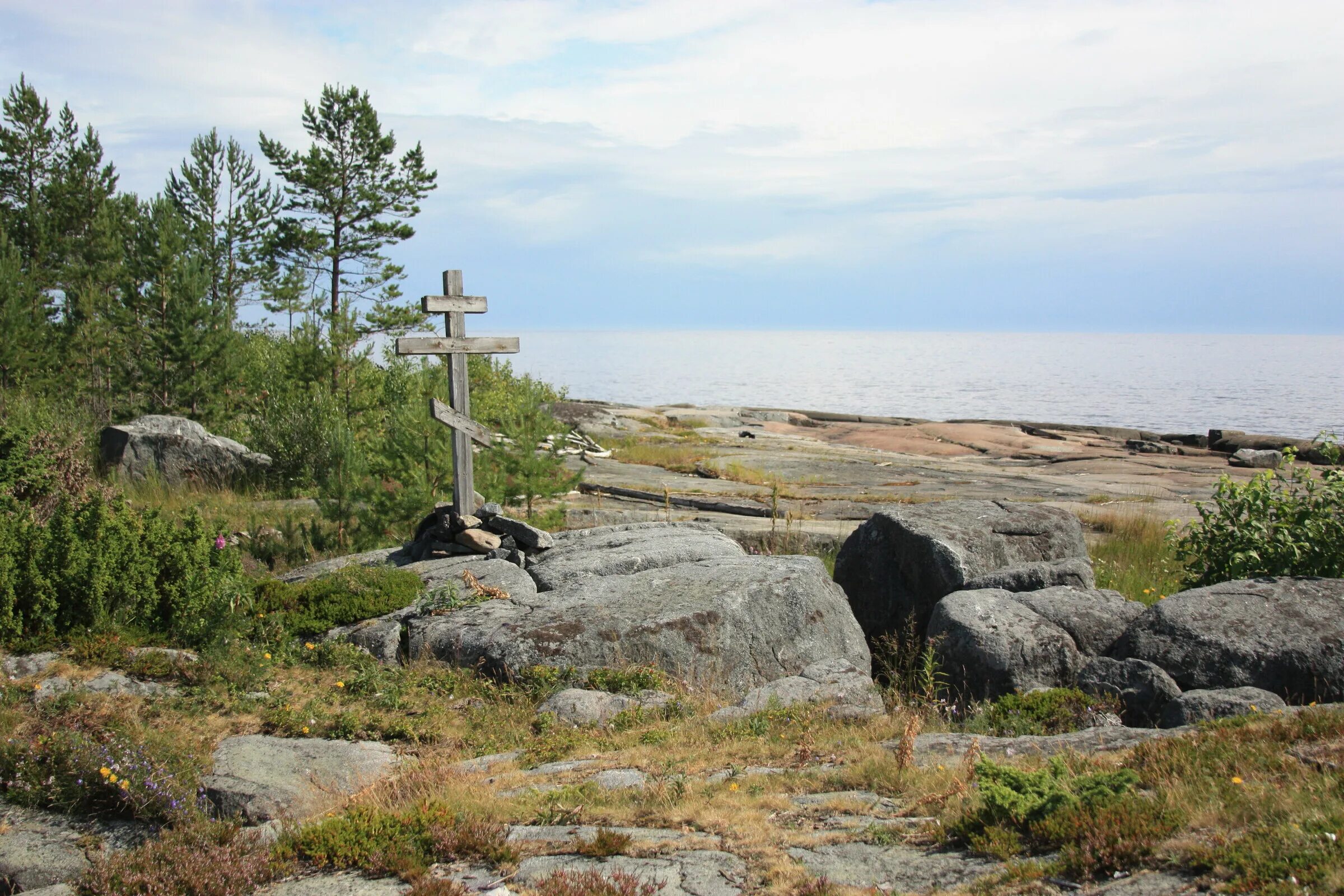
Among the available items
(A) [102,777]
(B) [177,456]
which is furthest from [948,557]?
(B) [177,456]

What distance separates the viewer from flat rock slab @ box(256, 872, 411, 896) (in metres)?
4.36

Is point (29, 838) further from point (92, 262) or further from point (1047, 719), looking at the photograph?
point (92, 262)

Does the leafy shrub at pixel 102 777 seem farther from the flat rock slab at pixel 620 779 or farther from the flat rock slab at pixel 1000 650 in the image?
the flat rock slab at pixel 1000 650

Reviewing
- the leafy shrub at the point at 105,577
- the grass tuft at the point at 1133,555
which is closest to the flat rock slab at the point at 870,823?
the leafy shrub at the point at 105,577

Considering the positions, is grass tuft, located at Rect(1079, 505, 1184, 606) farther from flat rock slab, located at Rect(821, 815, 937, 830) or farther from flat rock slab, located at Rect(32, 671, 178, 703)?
flat rock slab, located at Rect(32, 671, 178, 703)

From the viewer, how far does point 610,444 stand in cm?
3159

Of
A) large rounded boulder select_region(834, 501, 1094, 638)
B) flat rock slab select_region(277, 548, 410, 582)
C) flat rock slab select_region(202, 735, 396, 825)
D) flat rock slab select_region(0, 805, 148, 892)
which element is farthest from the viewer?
flat rock slab select_region(277, 548, 410, 582)

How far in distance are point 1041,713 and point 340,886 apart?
5.07 metres

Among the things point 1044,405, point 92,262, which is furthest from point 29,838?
point 1044,405

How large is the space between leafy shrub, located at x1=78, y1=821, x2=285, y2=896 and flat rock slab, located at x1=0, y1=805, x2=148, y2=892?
0.23 metres

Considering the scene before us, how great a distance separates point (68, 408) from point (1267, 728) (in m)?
25.6

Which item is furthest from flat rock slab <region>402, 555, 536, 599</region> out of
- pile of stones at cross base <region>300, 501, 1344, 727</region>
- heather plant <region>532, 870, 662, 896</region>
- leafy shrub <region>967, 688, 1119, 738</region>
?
heather plant <region>532, 870, 662, 896</region>

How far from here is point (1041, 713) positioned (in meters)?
7.10

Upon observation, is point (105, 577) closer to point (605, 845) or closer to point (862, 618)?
point (605, 845)
